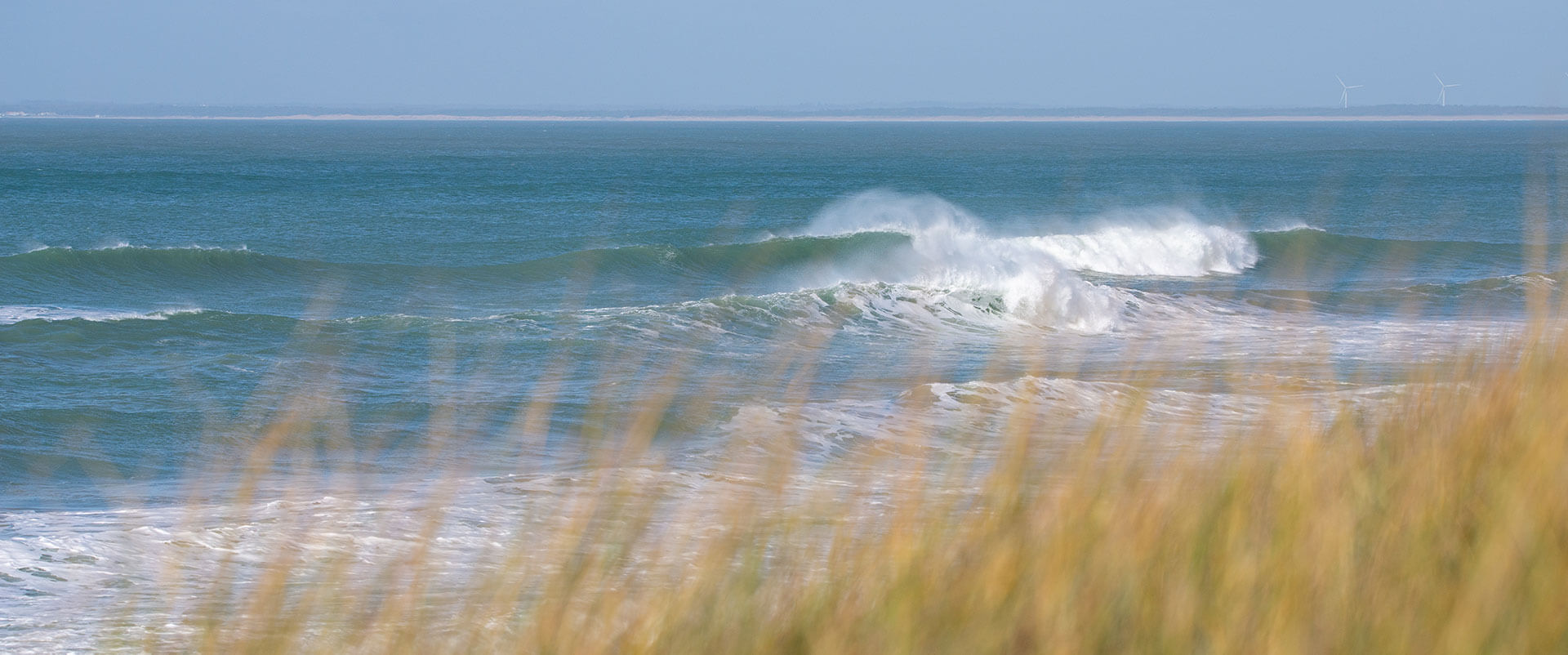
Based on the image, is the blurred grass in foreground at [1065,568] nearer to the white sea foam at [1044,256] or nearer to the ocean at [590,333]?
the ocean at [590,333]

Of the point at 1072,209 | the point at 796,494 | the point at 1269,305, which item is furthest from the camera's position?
→ the point at 1072,209

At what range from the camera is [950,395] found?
35.1 ft

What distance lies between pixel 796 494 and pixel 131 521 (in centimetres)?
540

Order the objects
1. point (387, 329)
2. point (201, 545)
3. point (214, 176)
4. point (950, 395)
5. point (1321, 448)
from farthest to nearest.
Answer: point (214, 176) → point (387, 329) → point (950, 395) → point (201, 545) → point (1321, 448)

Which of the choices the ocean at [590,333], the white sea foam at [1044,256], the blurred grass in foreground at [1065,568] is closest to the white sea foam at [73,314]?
the ocean at [590,333]

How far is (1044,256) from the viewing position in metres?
21.7

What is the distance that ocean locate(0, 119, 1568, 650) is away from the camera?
21.7ft

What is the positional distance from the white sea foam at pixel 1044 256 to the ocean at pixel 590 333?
10cm

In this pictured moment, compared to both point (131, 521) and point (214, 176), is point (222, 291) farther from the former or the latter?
point (214, 176)

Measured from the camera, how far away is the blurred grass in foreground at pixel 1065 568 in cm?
209

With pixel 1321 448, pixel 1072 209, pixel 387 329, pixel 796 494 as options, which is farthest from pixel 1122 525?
pixel 1072 209

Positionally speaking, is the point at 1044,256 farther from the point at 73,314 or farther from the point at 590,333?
the point at 73,314

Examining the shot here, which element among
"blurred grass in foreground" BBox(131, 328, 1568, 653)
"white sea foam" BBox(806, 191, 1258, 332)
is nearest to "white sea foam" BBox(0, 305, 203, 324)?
"white sea foam" BBox(806, 191, 1258, 332)

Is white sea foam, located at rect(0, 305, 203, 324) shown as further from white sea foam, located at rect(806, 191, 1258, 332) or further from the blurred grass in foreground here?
the blurred grass in foreground
